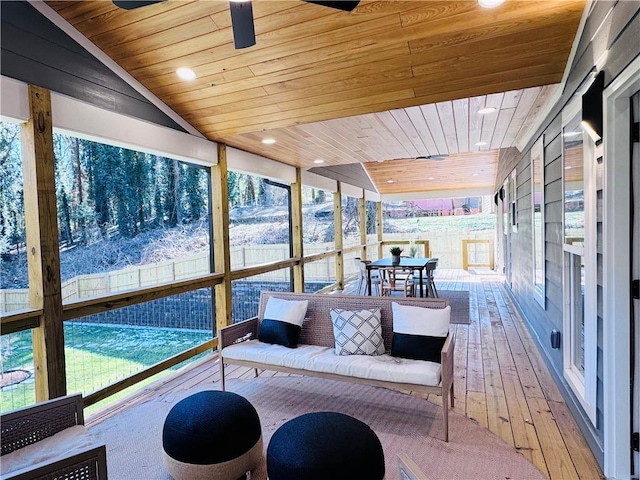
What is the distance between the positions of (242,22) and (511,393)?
3.38 metres

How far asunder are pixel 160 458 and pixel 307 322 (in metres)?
1.51

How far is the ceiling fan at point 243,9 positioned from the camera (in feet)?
5.43

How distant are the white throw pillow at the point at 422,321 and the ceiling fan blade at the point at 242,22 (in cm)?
216

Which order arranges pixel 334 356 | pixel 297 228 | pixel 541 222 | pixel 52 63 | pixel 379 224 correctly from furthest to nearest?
pixel 379 224, pixel 297 228, pixel 541 222, pixel 334 356, pixel 52 63

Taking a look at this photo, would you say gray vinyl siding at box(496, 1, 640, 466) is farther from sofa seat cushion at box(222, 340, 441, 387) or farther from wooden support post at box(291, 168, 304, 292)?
wooden support post at box(291, 168, 304, 292)

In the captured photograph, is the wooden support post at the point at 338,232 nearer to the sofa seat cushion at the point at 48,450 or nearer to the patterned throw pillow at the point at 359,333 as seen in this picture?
the patterned throw pillow at the point at 359,333

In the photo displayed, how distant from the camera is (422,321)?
284cm

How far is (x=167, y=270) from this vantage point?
3.85 metres

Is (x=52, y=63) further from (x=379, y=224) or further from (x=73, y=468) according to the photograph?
(x=379, y=224)

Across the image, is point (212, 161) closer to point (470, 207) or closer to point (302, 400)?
point (302, 400)

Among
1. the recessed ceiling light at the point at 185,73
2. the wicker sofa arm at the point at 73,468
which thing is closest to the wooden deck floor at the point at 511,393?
the wicker sofa arm at the point at 73,468

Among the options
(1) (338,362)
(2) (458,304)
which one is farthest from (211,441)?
(2) (458,304)

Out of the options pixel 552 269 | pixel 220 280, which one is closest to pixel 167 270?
pixel 220 280

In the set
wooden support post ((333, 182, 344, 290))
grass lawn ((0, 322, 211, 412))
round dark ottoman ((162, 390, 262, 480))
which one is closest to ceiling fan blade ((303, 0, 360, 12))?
round dark ottoman ((162, 390, 262, 480))
